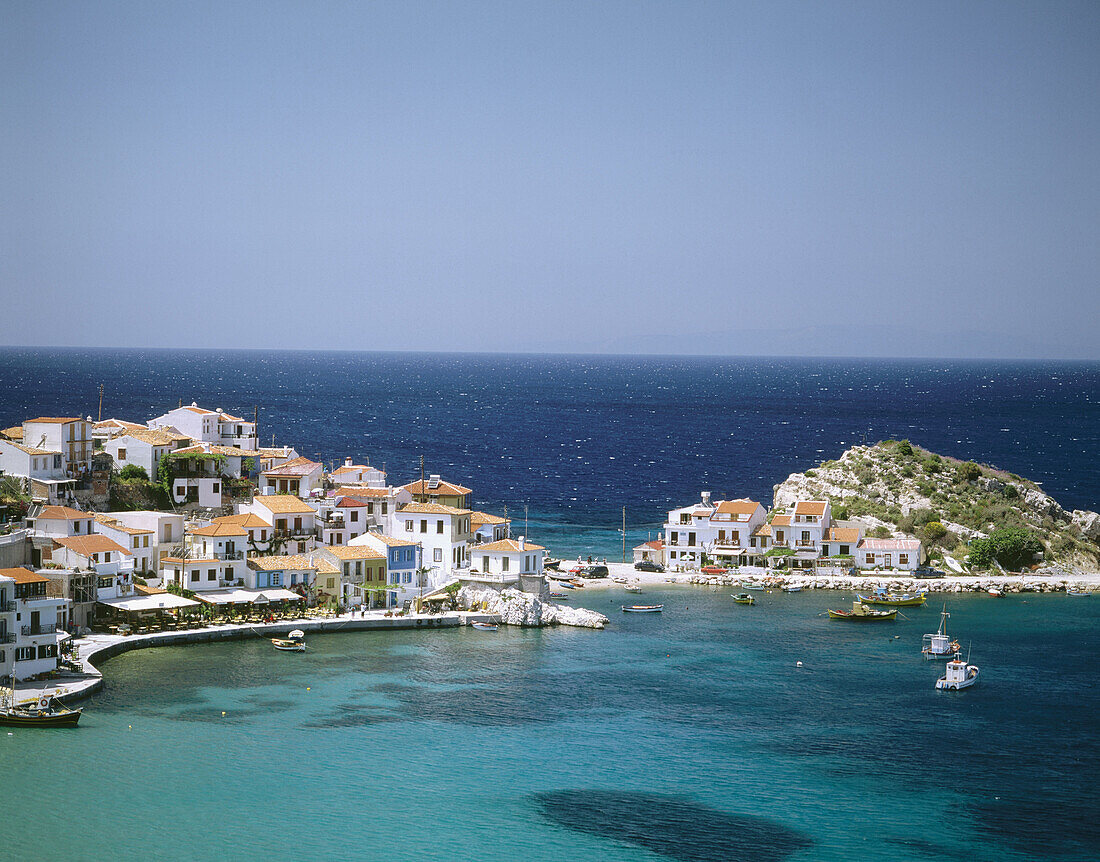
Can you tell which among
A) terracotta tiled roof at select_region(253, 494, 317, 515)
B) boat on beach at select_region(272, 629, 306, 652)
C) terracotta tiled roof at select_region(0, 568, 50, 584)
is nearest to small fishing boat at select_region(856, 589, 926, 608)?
terracotta tiled roof at select_region(253, 494, 317, 515)

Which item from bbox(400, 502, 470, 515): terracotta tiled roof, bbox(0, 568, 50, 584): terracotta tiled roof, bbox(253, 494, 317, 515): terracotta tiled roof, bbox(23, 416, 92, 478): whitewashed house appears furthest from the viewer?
bbox(23, 416, 92, 478): whitewashed house

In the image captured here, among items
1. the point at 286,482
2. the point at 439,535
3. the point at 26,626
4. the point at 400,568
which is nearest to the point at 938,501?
the point at 439,535

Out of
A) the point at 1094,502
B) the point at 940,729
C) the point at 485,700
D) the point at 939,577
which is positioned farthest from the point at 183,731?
the point at 1094,502

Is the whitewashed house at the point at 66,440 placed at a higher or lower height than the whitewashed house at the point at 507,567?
higher

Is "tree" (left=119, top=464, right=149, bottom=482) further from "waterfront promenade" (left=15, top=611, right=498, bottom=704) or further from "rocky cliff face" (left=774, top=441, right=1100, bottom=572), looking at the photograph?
"rocky cliff face" (left=774, top=441, right=1100, bottom=572)

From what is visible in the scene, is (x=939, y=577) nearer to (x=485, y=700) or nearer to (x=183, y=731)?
(x=485, y=700)

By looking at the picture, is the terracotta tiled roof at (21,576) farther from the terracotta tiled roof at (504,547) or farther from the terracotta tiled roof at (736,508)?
the terracotta tiled roof at (736,508)

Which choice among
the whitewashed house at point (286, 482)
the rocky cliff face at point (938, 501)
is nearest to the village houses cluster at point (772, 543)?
the rocky cliff face at point (938, 501)
